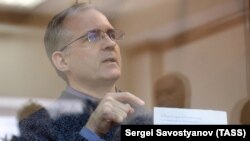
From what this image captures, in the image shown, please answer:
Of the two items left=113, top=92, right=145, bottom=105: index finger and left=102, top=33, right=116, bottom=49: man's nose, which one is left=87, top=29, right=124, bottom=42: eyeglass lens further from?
left=113, top=92, right=145, bottom=105: index finger

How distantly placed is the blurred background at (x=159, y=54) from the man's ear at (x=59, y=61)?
0.08 feet

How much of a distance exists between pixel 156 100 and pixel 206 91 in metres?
0.21

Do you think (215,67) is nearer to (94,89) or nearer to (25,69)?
(94,89)

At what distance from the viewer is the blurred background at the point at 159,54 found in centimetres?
179

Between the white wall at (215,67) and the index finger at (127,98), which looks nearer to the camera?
the index finger at (127,98)

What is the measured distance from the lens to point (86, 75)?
185cm

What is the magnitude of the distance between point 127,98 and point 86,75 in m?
0.16

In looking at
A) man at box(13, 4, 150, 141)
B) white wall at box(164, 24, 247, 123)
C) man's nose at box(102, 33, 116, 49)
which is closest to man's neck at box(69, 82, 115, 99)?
man at box(13, 4, 150, 141)

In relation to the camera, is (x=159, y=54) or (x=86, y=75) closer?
(x=86, y=75)

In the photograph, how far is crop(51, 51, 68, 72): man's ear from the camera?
1.83 metres

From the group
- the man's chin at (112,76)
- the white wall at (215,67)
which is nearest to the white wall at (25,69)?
the man's chin at (112,76)

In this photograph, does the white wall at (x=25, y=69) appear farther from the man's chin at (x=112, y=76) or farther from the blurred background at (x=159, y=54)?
the man's chin at (x=112, y=76)

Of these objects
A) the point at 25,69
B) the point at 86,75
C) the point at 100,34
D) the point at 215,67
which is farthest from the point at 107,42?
the point at 215,67

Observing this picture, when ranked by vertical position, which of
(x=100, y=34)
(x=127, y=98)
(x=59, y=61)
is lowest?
(x=127, y=98)
